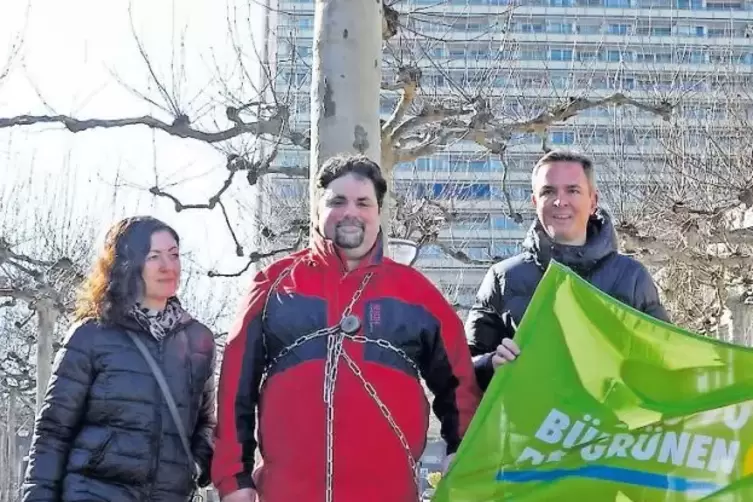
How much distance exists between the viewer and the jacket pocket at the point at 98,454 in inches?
135

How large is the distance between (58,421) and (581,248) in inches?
78.4

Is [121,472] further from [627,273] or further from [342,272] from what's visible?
[627,273]

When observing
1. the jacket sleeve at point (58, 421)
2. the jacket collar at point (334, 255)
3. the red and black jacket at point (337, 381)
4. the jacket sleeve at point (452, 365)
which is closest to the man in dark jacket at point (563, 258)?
the jacket sleeve at point (452, 365)

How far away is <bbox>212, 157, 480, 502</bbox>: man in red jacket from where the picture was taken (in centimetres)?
→ 326

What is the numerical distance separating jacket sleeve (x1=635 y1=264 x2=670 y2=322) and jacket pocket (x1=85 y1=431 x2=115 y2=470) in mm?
1969

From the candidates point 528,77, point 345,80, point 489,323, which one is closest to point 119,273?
point 489,323

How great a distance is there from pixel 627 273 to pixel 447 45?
7.76 meters

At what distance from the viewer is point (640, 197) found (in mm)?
17125

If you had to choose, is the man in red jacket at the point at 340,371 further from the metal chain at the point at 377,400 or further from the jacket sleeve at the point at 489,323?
the jacket sleeve at the point at 489,323

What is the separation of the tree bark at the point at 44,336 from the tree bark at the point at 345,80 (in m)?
12.5

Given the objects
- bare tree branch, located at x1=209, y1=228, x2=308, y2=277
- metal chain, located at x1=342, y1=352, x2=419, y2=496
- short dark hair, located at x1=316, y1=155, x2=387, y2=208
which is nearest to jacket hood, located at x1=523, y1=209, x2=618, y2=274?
short dark hair, located at x1=316, y1=155, x2=387, y2=208

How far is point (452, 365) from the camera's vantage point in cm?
346

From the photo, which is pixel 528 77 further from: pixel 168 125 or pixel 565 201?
pixel 565 201

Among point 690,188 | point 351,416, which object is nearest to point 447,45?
point 690,188
